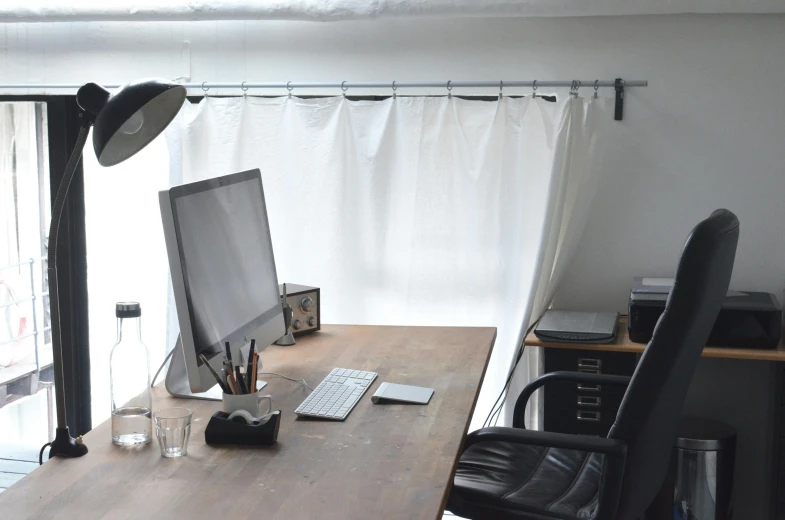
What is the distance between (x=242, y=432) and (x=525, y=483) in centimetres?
72

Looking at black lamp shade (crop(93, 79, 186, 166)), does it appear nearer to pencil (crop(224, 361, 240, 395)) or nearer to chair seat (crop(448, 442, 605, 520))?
pencil (crop(224, 361, 240, 395))

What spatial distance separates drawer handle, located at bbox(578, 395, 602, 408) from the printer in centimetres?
23

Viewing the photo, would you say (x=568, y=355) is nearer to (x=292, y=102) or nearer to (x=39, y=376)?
(x=292, y=102)

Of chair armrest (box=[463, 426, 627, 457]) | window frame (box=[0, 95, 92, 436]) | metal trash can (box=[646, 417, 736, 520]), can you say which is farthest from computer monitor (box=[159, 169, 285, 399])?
window frame (box=[0, 95, 92, 436])

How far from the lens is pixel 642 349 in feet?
8.57

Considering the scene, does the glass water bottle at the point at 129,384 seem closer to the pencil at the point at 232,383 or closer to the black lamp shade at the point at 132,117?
the pencil at the point at 232,383

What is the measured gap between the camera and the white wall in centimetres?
295

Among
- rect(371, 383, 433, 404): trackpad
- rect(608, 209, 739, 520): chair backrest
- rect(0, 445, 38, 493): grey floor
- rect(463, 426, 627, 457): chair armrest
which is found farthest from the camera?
rect(0, 445, 38, 493): grey floor

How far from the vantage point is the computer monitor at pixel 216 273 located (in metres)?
1.71

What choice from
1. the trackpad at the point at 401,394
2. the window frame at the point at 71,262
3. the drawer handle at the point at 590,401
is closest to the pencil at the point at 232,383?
the trackpad at the point at 401,394

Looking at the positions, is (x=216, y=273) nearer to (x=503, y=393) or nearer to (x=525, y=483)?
(x=525, y=483)

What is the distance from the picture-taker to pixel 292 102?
3170mm

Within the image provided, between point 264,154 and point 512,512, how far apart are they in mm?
1828

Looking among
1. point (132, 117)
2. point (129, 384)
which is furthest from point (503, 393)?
point (132, 117)
